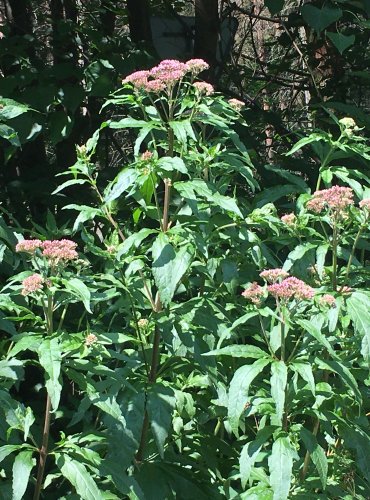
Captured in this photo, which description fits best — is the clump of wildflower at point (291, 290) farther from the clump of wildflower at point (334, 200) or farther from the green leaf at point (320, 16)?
the green leaf at point (320, 16)

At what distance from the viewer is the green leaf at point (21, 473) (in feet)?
7.92

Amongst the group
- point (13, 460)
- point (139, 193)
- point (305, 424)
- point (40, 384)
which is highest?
point (139, 193)

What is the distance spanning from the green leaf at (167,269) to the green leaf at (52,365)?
1.39 ft

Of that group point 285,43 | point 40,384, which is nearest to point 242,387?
point 40,384

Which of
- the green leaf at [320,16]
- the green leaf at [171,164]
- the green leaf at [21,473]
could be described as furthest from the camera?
the green leaf at [320,16]

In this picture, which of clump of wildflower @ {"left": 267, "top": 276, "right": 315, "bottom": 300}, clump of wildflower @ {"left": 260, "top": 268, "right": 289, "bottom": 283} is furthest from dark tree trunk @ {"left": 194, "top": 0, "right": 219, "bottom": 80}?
clump of wildflower @ {"left": 267, "top": 276, "right": 315, "bottom": 300}

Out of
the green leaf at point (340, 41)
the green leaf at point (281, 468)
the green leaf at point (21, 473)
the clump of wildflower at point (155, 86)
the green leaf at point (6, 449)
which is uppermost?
the clump of wildflower at point (155, 86)

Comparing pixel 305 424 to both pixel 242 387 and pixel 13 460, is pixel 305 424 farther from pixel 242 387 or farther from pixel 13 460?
pixel 13 460

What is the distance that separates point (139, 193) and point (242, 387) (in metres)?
0.83

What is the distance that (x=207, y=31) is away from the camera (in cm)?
542

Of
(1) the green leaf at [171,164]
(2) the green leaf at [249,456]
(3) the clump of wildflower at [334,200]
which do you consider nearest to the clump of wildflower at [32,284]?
(1) the green leaf at [171,164]

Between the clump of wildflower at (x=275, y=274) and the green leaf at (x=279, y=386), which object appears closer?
the green leaf at (x=279, y=386)

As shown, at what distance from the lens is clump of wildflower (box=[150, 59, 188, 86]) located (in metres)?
2.71

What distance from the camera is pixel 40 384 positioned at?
13.7ft
